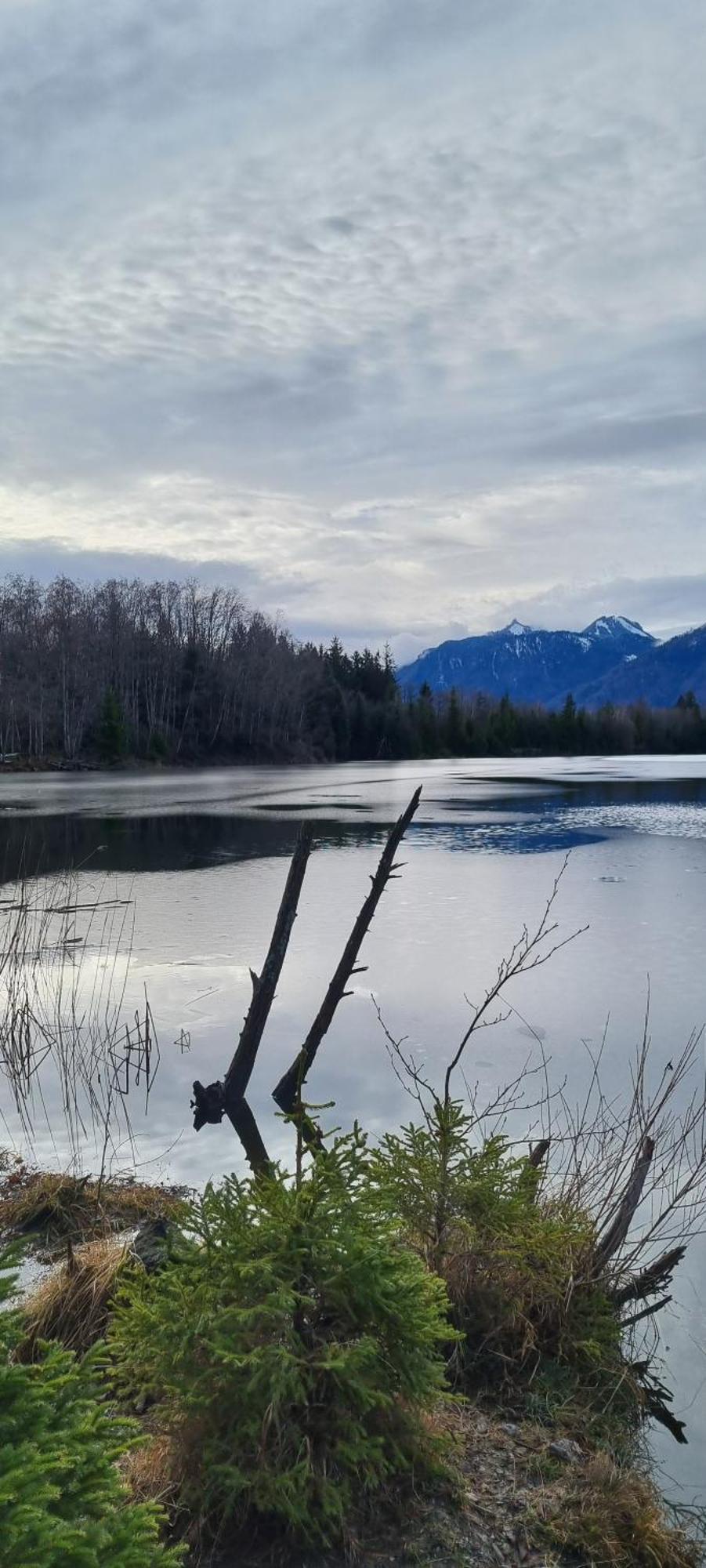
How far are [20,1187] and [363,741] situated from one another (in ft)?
348

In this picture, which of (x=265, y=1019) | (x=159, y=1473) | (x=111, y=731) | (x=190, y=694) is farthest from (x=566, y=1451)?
(x=190, y=694)

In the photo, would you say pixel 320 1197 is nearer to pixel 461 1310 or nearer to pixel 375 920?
pixel 461 1310

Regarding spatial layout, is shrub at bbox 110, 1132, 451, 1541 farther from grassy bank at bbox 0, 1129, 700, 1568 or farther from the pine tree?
the pine tree

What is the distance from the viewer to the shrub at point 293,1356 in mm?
3455

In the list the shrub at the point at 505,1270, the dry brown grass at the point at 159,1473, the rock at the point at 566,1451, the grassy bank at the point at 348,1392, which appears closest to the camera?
the grassy bank at the point at 348,1392

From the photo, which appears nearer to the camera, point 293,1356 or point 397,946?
point 293,1356

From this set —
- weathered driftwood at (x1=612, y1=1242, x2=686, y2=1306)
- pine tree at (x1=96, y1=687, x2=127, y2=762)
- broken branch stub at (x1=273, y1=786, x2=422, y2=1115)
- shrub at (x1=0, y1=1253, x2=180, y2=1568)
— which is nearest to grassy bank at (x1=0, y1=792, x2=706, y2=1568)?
shrub at (x1=0, y1=1253, x2=180, y2=1568)

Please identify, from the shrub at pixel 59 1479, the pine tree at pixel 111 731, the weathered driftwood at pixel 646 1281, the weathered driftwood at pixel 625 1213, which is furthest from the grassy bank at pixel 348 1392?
the pine tree at pixel 111 731

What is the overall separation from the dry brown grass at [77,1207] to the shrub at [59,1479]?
13.0 feet

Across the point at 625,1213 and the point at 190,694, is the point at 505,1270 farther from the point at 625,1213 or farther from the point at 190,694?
A: the point at 190,694

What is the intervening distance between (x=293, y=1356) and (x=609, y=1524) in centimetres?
157

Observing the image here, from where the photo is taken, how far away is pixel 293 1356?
3.48 m

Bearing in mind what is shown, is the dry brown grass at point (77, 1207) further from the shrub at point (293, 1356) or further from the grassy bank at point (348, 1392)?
the shrub at point (293, 1356)

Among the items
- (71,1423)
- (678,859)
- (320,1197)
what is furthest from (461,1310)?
(678,859)
